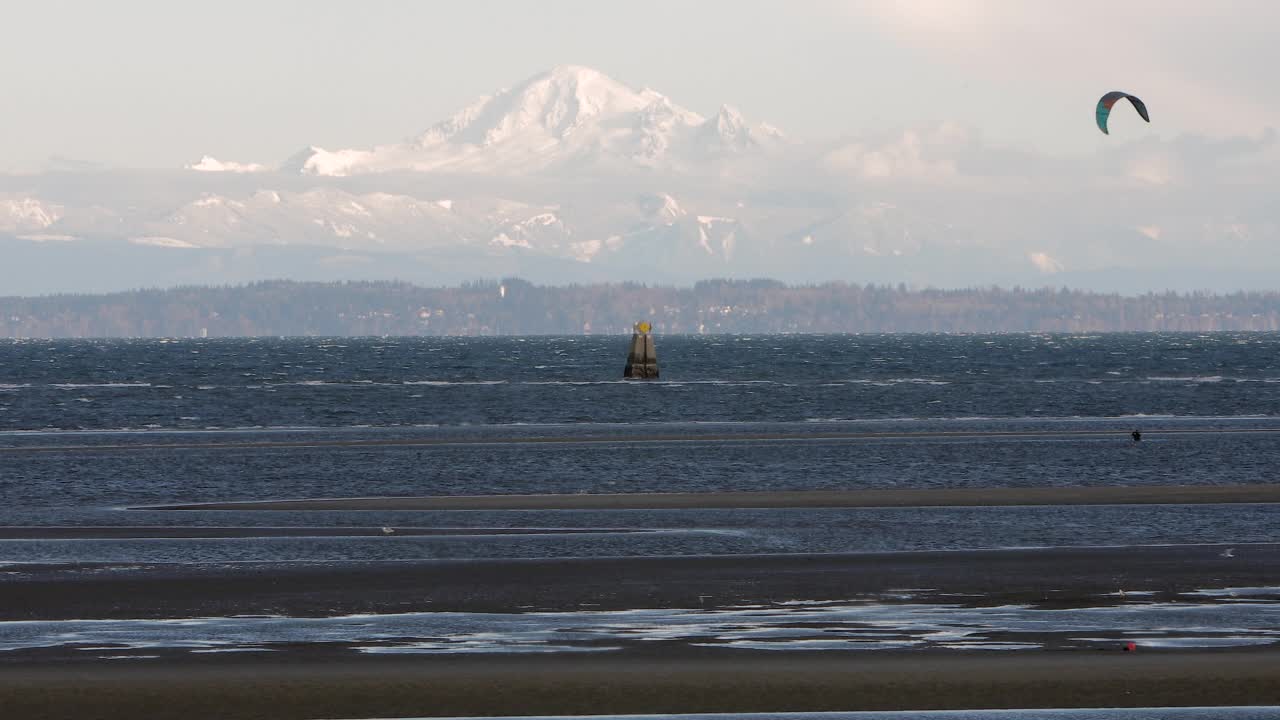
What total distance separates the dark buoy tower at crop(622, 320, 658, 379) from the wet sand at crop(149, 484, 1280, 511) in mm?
96179

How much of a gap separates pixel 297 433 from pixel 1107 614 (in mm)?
52352

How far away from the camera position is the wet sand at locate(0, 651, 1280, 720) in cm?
1423

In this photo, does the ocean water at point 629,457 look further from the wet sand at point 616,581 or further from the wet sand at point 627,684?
the wet sand at point 627,684

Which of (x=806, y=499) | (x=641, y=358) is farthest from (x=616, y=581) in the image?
(x=641, y=358)

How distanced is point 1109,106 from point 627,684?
41.9 metres

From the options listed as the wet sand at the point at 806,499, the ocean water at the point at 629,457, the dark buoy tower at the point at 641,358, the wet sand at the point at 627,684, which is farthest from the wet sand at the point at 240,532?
the dark buoy tower at the point at 641,358

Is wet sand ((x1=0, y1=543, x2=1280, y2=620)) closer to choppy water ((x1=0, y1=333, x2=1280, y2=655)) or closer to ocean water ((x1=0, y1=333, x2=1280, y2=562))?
choppy water ((x1=0, y1=333, x2=1280, y2=655))

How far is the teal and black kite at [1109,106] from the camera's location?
4634 cm

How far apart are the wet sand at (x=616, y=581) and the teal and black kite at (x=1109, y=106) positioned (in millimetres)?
22372

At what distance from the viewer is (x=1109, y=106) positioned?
175ft

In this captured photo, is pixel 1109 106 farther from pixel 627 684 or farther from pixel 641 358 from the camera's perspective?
pixel 641 358

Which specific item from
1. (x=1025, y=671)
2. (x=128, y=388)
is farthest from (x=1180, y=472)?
(x=128, y=388)

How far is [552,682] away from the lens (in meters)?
15.2

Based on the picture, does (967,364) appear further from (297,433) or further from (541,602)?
(541,602)
